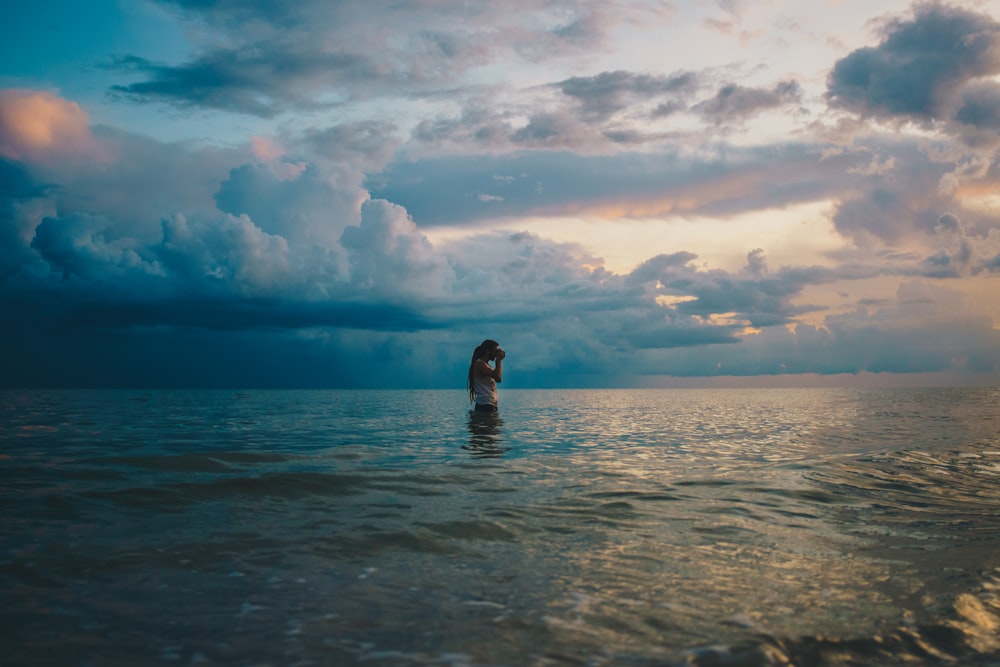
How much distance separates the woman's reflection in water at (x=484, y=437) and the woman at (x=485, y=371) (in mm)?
757

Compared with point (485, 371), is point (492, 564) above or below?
below

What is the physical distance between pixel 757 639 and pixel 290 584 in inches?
147

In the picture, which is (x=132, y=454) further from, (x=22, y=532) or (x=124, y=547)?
(x=124, y=547)

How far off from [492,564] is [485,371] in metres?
12.9

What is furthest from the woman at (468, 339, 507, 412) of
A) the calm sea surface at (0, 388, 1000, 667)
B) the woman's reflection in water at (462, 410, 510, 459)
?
the calm sea surface at (0, 388, 1000, 667)

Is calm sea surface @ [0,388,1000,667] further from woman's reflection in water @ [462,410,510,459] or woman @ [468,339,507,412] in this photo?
woman @ [468,339,507,412]

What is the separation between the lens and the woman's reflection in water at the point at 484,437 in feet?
49.3

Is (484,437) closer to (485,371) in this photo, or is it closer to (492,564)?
(485,371)

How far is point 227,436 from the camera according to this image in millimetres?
19859

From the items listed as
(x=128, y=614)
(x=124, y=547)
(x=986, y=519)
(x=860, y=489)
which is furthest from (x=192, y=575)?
(x=860, y=489)

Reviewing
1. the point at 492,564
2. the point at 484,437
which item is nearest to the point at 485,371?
the point at 484,437

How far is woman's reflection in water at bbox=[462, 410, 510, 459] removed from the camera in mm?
15031

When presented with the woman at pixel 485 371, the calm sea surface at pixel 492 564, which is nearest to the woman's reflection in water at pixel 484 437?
the woman at pixel 485 371

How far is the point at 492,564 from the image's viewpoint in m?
5.80
